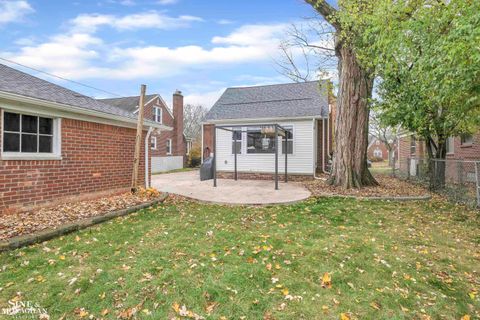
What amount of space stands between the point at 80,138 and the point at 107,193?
1.85 m

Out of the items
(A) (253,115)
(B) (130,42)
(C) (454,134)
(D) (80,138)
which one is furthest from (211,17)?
(C) (454,134)

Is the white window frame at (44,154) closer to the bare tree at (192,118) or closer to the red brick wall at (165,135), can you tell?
the red brick wall at (165,135)

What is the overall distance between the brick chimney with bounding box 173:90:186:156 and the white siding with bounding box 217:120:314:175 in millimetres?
12661

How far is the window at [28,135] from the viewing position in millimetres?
5930

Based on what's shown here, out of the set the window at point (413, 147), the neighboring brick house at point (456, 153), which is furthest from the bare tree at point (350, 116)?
the window at point (413, 147)

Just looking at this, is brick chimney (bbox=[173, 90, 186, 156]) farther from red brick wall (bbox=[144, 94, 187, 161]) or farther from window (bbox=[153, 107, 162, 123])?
window (bbox=[153, 107, 162, 123])

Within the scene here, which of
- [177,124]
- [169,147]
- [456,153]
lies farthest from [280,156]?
[177,124]

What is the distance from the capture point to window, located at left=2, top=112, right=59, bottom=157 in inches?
233

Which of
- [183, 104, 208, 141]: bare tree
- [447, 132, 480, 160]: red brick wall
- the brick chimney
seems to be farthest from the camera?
[183, 104, 208, 141]: bare tree

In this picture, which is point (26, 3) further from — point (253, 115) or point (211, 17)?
point (253, 115)

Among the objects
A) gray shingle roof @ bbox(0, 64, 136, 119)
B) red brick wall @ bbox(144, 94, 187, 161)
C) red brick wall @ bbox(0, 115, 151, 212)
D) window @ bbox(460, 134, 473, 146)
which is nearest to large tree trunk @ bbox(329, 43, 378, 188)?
window @ bbox(460, 134, 473, 146)

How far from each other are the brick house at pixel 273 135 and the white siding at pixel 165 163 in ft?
30.8

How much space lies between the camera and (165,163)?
24.9m

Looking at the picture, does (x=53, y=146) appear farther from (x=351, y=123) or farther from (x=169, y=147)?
(x=169, y=147)
